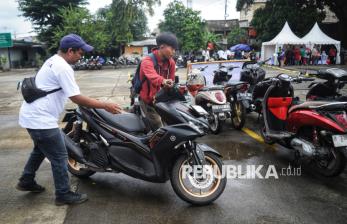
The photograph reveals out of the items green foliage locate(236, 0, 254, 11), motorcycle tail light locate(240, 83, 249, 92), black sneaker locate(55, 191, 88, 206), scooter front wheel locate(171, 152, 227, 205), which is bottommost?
black sneaker locate(55, 191, 88, 206)

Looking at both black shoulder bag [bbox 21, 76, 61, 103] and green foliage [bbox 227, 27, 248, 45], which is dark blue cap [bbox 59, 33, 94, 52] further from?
green foliage [bbox 227, 27, 248, 45]

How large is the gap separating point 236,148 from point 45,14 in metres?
36.8

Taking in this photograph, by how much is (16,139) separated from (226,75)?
14.7 ft

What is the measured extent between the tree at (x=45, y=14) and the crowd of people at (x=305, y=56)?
73.7 ft

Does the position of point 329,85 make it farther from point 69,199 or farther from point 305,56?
point 305,56

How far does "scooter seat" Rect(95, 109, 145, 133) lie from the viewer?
4.09 m

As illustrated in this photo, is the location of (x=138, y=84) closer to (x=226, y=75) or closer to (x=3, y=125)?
(x=226, y=75)

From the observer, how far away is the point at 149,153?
12.8 feet

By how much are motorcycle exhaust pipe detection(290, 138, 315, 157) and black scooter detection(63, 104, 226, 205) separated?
4.31ft

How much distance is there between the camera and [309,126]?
4.73 metres

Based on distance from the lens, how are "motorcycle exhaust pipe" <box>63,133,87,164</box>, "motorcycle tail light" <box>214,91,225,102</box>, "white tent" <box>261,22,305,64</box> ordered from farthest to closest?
1. "white tent" <box>261,22,305,64</box>
2. "motorcycle tail light" <box>214,91,225,102</box>
3. "motorcycle exhaust pipe" <box>63,133,87,164</box>

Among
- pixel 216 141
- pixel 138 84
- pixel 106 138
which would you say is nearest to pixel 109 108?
pixel 106 138

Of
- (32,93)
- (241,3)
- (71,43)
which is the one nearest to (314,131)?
(71,43)

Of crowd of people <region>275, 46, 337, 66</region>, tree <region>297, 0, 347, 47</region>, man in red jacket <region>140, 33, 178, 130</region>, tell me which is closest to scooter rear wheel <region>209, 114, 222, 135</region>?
man in red jacket <region>140, 33, 178, 130</region>
